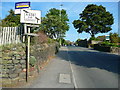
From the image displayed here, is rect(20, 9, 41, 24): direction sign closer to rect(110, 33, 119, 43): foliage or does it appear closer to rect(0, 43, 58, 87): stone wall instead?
rect(0, 43, 58, 87): stone wall

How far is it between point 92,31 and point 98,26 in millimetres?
3032

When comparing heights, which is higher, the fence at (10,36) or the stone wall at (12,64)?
the fence at (10,36)

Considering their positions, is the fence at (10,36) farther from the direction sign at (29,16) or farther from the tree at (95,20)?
the tree at (95,20)

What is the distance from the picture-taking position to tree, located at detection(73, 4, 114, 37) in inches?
1716

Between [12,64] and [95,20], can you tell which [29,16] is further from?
[95,20]

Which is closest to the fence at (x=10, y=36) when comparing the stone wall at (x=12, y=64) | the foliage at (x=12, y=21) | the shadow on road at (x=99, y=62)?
the stone wall at (x=12, y=64)

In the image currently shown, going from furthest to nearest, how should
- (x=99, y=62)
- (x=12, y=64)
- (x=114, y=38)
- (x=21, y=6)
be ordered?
(x=114, y=38) → (x=99, y=62) → (x=21, y=6) → (x=12, y=64)

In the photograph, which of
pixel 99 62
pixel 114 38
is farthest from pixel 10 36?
pixel 114 38

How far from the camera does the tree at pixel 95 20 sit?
43594mm

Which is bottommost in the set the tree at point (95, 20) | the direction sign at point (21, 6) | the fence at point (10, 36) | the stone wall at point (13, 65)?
the stone wall at point (13, 65)

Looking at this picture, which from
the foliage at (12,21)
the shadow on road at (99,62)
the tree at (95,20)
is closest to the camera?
the foliage at (12,21)

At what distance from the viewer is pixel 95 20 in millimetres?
43875

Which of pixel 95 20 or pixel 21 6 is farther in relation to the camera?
pixel 95 20

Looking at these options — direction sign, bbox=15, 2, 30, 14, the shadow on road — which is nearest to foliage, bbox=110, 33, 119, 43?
the shadow on road
